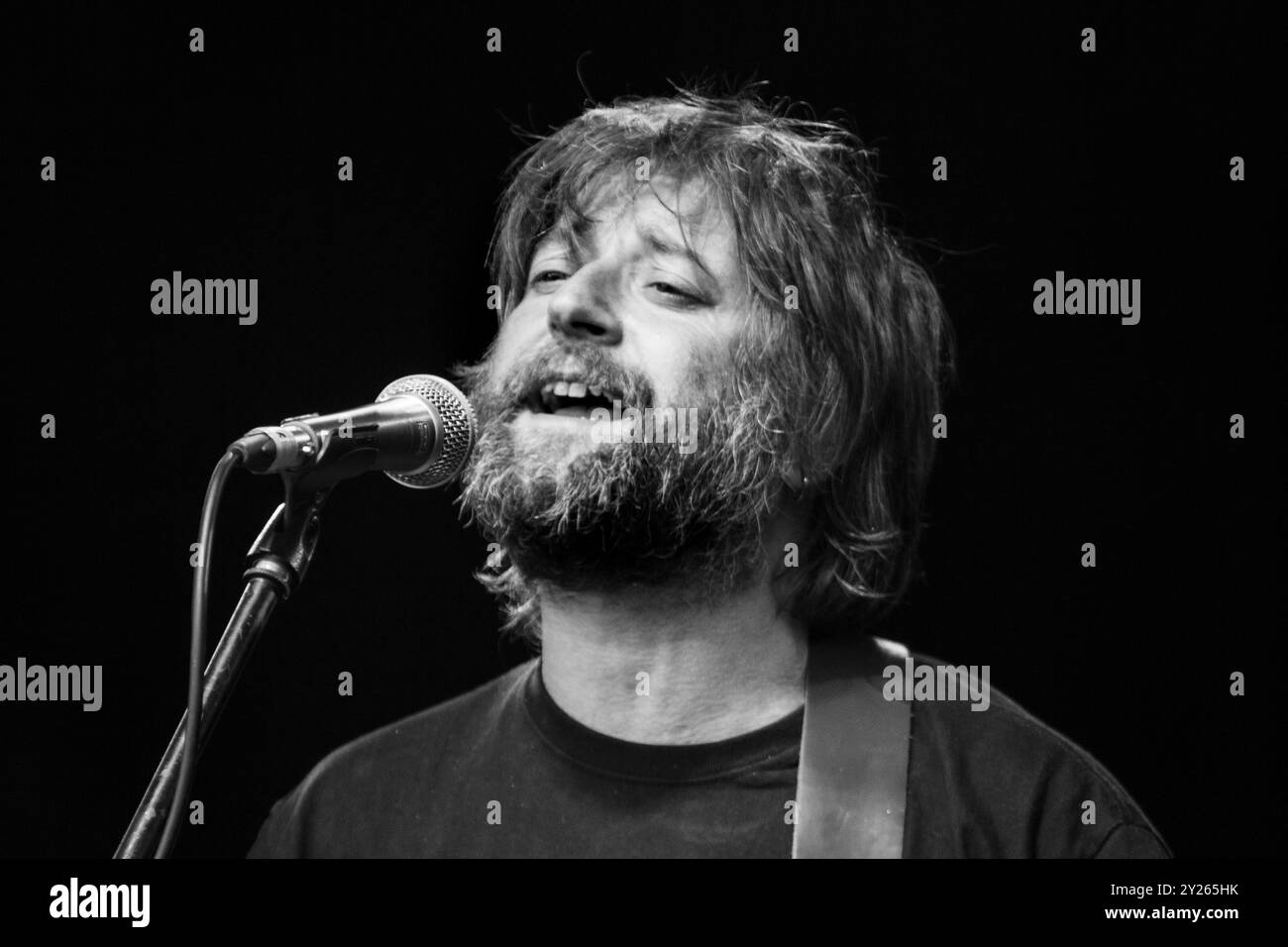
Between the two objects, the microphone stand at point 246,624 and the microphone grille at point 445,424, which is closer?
the microphone stand at point 246,624

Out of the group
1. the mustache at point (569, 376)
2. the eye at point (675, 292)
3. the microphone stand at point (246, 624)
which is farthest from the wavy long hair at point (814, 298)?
the microphone stand at point (246, 624)

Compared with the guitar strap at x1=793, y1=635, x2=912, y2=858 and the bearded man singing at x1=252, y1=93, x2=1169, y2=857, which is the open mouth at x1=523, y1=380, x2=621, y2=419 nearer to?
the bearded man singing at x1=252, y1=93, x2=1169, y2=857

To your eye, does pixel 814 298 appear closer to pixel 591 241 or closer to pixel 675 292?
pixel 675 292

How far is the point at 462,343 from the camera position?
265 centimetres

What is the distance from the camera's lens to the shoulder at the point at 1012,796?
2.17 metres

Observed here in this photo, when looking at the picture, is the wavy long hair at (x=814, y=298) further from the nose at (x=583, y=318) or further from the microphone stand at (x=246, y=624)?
the microphone stand at (x=246, y=624)

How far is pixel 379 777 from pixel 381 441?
0.78m

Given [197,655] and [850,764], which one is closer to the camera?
[197,655]

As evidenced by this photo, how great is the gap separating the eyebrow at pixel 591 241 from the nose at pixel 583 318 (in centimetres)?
13

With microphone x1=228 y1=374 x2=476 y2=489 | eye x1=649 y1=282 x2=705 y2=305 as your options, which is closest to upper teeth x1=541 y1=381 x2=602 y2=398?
eye x1=649 y1=282 x2=705 y2=305

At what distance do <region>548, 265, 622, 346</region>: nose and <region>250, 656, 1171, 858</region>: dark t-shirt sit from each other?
1.78 ft

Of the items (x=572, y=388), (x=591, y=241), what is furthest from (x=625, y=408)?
(x=591, y=241)

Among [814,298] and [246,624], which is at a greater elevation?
[814,298]
